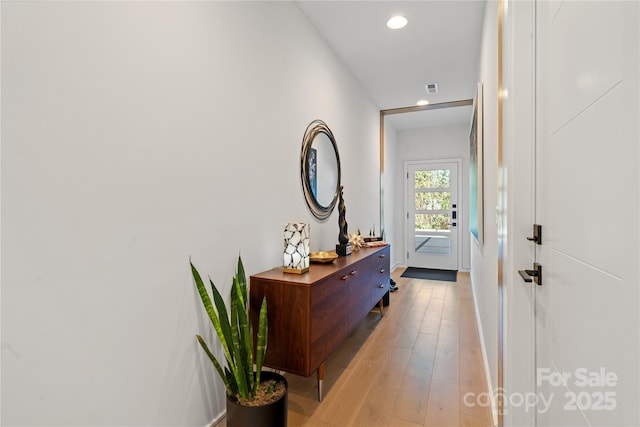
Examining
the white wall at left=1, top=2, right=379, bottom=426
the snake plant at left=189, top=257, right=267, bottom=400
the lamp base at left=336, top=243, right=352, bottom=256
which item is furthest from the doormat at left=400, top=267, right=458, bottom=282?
the snake plant at left=189, top=257, right=267, bottom=400

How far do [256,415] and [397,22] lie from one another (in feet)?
9.66

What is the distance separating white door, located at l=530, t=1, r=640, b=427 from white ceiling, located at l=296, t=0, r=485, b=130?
158 centimetres

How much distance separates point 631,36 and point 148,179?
5.00 feet

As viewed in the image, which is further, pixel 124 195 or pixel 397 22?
pixel 397 22

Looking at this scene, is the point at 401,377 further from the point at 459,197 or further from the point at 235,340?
the point at 459,197

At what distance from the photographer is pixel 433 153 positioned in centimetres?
596

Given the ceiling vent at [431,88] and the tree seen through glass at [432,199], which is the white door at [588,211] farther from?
the tree seen through glass at [432,199]

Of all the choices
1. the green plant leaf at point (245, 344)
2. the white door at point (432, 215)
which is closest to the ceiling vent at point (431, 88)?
the white door at point (432, 215)

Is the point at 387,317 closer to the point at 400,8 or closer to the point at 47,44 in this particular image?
the point at 400,8

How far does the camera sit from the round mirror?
260cm


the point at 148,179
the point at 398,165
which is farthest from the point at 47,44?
the point at 398,165

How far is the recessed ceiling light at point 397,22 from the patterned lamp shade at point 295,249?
1.92 metres

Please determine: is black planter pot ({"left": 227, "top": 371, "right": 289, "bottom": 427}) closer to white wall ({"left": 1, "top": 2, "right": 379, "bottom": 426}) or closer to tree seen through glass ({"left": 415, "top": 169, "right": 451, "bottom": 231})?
white wall ({"left": 1, "top": 2, "right": 379, "bottom": 426})

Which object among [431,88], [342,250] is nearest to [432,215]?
[431,88]
